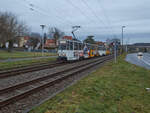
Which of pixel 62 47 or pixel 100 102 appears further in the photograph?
pixel 62 47

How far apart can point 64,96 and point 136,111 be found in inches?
105

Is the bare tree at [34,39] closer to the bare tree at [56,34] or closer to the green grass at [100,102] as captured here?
the bare tree at [56,34]

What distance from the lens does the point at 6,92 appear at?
6.92 meters

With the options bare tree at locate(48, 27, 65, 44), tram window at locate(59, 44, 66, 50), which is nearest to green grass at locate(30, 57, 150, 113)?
tram window at locate(59, 44, 66, 50)

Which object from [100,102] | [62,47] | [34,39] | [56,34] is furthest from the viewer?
[34,39]

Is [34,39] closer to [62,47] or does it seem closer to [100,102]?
[62,47]

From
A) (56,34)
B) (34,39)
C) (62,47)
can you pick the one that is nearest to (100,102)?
(62,47)

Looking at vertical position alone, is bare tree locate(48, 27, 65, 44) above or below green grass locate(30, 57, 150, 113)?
above

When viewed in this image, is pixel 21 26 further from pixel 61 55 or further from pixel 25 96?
pixel 25 96

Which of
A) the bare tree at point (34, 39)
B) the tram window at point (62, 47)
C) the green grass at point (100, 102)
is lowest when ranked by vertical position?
the green grass at point (100, 102)

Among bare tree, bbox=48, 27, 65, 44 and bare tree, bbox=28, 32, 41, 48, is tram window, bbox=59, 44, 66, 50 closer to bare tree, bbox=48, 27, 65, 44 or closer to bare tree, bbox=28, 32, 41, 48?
bare tree, bbox=48, 27, 65, 44

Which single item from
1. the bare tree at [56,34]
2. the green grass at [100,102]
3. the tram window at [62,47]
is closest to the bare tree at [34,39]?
the bare tree at [56,34]

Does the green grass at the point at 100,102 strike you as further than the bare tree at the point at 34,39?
No

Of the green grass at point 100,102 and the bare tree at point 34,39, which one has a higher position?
the bare tree at point 34,39
